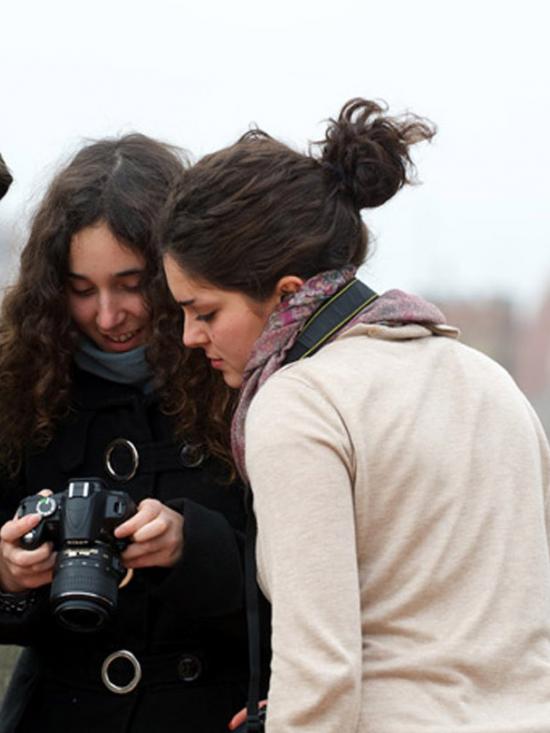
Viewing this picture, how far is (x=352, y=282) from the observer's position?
2.51 metres

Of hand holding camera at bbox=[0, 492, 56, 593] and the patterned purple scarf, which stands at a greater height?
the patterned purple scarf

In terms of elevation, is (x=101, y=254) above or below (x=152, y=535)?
above

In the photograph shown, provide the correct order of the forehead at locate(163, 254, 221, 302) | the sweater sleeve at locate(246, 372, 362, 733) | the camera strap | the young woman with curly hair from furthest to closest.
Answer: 1. the young woman with curly hair
2. the forehead at locate(163, 254, 221, 302)
3. the camera strap
4. the sweater sleeve at locate(246, 372, 362, 733)

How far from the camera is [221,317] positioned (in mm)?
2557

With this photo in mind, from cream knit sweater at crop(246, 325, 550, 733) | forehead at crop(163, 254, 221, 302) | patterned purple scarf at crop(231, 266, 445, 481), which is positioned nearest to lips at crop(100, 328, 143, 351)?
forehead at crop(163, 254, 221, 302)

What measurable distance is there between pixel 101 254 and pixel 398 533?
0.95m

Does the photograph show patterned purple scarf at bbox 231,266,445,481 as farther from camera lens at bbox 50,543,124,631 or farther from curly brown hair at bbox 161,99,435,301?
camera lens at bbox 50,543,124,631

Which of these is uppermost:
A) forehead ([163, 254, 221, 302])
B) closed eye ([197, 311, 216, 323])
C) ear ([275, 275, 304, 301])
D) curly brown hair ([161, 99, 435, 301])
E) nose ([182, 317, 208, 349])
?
curly brown hair ([161, 99, 435, 301])

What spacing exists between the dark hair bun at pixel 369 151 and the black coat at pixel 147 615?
595 millimetres

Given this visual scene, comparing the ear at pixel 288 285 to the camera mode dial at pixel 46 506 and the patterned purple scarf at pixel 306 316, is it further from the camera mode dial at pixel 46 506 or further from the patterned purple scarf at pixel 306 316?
the camera mode dial at pixel 46 506

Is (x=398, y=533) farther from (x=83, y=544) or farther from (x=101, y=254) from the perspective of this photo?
(x=101, y=254)

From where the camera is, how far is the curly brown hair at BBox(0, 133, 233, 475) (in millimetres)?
2975

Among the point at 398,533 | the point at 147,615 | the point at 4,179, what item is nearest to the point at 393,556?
the point at 398,533

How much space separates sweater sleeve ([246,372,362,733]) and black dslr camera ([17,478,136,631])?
17.2 inches
